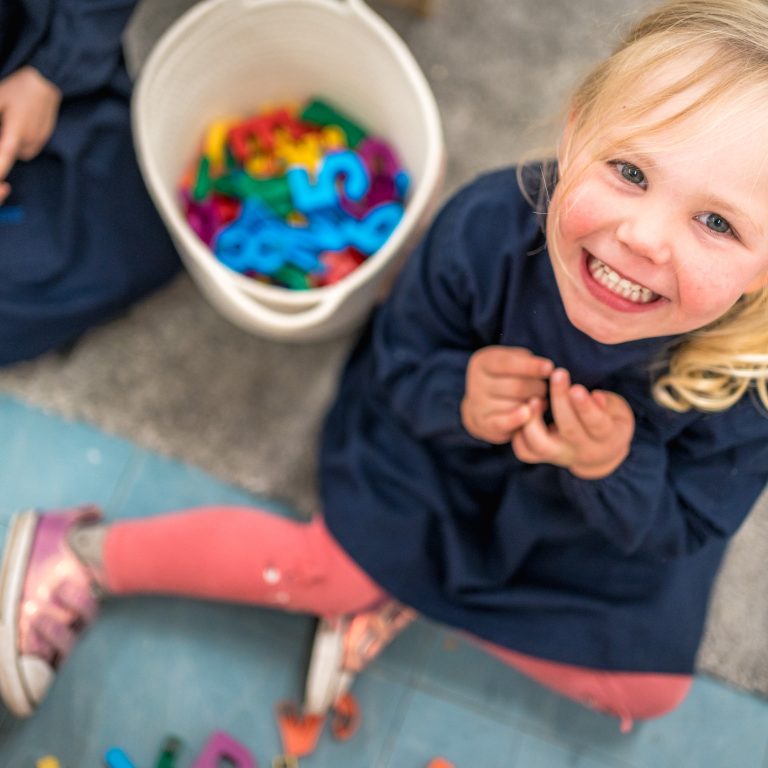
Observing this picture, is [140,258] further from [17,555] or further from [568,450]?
[568,450]

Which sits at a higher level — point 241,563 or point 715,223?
point 715,223

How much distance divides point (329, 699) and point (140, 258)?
0.55 metres

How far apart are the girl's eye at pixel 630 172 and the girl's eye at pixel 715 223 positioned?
0.14 feet

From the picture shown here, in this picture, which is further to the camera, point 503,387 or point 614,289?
point 503,387

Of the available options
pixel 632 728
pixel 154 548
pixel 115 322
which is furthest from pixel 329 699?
pixel 115 322

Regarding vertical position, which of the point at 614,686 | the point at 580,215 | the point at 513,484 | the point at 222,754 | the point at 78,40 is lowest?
the point at 222,754

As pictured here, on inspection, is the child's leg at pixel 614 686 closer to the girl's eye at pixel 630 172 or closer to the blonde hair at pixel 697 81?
the blonde hair at pixel 697 81

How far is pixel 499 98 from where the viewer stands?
1206 millimetres

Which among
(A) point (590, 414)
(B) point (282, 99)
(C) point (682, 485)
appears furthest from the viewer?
(B) point (282, 99)

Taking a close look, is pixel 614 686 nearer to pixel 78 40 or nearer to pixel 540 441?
pixel 540 441

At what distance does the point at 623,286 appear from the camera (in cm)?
60

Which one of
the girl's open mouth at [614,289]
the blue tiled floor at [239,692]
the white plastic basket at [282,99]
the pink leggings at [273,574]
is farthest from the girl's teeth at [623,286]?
the blue tiled floor at [239,692]

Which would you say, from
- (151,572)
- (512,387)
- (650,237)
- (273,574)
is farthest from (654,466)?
(151,572)

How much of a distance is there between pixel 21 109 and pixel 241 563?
0.53 meters
